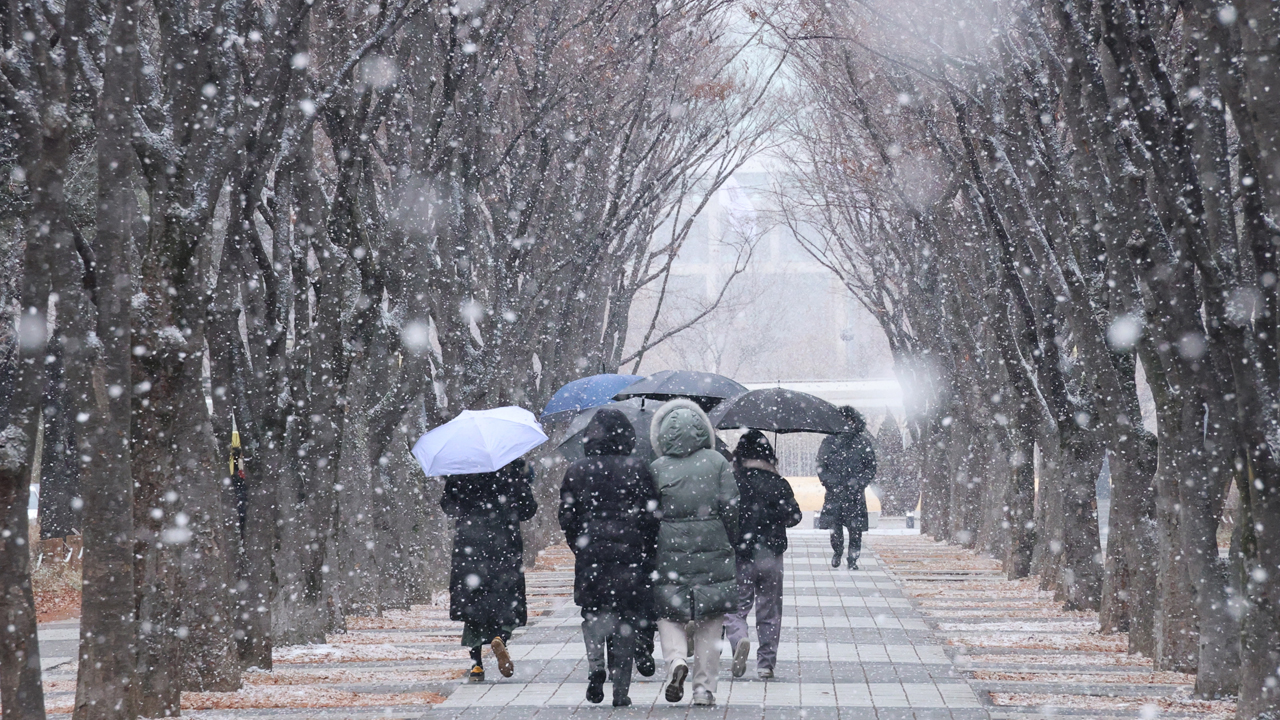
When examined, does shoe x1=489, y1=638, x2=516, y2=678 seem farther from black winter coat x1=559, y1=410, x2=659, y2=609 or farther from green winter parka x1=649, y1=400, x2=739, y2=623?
green winter parka x1=649, y1=400, x2=739, y2=623

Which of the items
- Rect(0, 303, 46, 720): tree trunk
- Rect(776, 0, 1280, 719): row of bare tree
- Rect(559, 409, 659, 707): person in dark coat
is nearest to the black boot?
Rect(559, 409, 659, 707): person in dark coat

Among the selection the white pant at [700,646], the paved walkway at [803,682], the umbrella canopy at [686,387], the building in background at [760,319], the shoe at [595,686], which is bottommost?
the paved walkway at [803,682]

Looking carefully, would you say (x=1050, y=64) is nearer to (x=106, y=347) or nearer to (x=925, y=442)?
(x=106, y=347)

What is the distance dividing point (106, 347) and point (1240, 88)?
560cm

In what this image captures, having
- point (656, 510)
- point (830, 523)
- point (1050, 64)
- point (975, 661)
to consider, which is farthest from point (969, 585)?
point (656, 510)

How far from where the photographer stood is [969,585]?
16578 mm

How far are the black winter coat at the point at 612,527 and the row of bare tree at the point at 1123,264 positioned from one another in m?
3.25

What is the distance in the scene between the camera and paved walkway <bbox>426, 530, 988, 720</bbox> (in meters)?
7.85

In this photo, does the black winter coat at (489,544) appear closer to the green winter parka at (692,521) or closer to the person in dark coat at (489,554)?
the person in dark coat at (489,554)

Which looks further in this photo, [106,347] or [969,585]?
[969,585]

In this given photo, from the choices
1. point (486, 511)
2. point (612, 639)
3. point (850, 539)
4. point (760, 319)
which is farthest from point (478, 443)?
point (760, 319)

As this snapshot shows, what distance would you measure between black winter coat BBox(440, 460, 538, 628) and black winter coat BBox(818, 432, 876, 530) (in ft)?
31.6

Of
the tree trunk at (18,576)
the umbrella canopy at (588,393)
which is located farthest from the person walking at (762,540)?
the tree trunk at (18,576)

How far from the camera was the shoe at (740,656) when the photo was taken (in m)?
9.04
